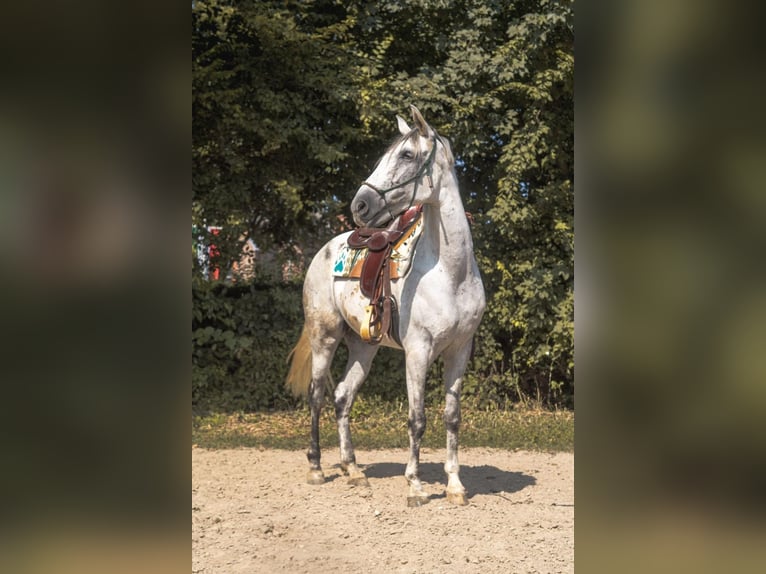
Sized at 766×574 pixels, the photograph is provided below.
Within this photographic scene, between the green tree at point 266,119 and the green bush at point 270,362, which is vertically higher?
the green tree at point 266,119

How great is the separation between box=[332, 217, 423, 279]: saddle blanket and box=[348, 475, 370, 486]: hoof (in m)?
1.56

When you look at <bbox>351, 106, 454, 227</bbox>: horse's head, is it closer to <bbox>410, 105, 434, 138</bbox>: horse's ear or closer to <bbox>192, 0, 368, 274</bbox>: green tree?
<bbox>410, 105, 434, 138</bbox>: horse's ear

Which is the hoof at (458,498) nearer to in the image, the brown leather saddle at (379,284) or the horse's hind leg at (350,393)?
the horse's hind leg at (350,393)

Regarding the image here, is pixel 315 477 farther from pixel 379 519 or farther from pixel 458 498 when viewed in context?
pixel 458 498

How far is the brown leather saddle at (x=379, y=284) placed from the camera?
4859 mm

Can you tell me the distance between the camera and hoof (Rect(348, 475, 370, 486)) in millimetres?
5385

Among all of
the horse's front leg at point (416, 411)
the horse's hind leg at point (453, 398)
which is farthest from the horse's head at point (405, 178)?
the horse's hind leg at point (453, 398)

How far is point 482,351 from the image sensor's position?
858 centimetres

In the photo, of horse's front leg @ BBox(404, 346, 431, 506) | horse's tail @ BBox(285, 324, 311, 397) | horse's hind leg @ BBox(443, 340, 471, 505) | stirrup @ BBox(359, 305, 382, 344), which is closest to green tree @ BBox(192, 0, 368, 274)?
horse's tail @ BBox(285, 324, 311, 397)
